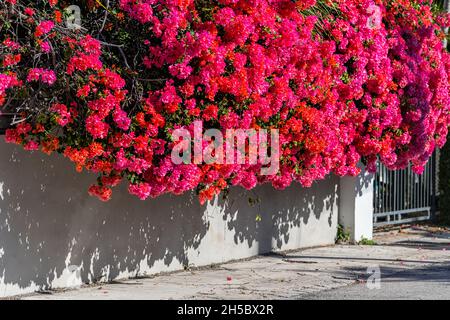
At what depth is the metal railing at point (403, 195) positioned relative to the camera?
55.2 ft

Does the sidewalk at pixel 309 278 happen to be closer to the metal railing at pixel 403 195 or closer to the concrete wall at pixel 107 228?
the concrete wall at pixel 107 228

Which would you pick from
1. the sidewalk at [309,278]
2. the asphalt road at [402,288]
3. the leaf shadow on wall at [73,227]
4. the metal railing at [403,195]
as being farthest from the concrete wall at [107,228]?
the metal railing at [403,195]

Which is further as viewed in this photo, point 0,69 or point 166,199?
point 166,199

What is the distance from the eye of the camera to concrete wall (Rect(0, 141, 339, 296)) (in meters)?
9.75

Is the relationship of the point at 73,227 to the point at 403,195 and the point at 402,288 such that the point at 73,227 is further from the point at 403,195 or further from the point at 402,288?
the point at 403,195

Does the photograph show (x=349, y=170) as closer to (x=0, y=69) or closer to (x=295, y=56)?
(x=295, y=56)

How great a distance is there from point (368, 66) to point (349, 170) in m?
1.45

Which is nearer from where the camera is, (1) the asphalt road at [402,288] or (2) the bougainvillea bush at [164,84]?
(2) the bougainvillea bush at [164,84]

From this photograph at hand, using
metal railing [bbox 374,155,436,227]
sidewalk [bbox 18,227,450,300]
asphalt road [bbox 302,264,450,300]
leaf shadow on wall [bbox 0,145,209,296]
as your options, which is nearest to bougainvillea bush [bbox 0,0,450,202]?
leaf shadow on wall [bbox 0,145,209,296]

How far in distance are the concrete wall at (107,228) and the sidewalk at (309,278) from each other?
0.23 metres

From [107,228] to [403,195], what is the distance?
813 cm

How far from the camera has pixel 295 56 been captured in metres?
10.8

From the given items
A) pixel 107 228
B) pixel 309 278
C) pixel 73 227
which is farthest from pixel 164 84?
pixel 309 278
